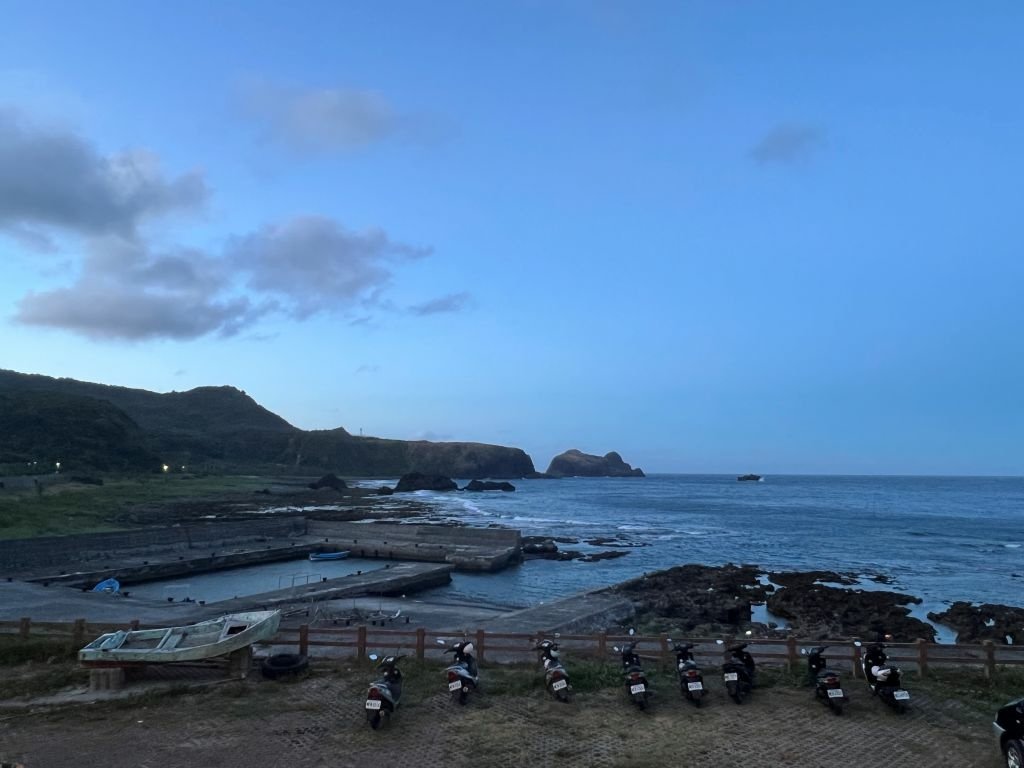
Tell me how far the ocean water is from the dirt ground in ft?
80.5

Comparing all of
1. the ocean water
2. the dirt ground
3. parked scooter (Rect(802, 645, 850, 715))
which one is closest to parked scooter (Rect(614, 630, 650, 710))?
the dirt ground

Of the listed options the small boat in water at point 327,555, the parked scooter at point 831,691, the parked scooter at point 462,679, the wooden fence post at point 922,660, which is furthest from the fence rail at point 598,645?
the small boat in water at point 327,555

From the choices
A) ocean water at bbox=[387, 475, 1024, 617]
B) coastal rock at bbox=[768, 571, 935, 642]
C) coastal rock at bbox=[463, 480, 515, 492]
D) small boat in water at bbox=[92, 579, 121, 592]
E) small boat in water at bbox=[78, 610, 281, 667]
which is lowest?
coastal rock at bbox=[463, 480, 515, 492]

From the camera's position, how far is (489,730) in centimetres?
1099

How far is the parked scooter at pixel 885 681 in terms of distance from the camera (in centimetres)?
1168

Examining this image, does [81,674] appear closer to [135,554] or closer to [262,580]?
[262,580]

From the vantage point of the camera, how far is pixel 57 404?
409 feet

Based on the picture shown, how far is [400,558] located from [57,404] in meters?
106

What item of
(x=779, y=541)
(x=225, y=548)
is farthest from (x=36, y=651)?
(x=779, y=541)

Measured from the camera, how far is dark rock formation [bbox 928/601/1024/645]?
2991 cm

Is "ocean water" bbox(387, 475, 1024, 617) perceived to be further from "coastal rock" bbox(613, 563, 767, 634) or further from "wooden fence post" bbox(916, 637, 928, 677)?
"wooden fence post" bbox(916, 637, 928, 677)

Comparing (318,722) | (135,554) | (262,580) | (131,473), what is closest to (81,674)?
(318,722)

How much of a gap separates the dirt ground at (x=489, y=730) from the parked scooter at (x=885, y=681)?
0.21 meters

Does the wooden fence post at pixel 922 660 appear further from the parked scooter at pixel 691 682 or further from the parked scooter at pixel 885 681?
the parked scooter at pixel 691 682
